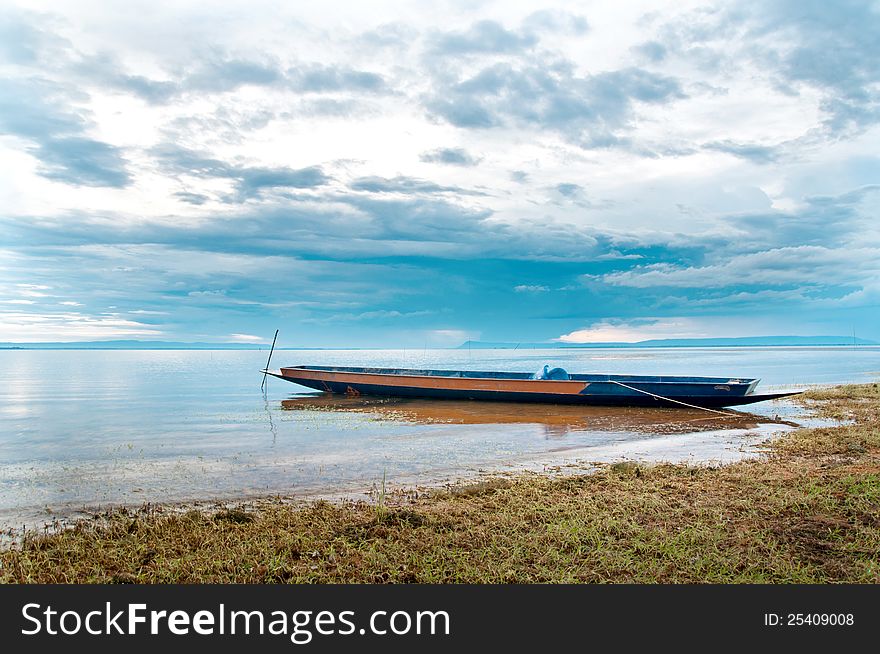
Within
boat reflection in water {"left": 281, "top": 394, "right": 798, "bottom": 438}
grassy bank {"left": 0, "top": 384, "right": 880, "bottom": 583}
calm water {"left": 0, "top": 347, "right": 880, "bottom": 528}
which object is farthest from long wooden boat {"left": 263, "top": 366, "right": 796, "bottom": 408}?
grassy bank {"left": 0, "top": 384, "right": 880, "bottom": 583}

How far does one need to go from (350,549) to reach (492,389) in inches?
826

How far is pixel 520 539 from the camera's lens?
20.5 feet

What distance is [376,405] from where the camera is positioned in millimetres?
27484

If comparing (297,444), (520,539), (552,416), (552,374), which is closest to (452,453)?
(297,444)

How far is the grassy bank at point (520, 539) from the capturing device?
17.7 ft

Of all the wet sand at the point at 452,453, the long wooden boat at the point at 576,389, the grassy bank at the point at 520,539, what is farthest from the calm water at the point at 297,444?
the grassy bank at the point at 520,539

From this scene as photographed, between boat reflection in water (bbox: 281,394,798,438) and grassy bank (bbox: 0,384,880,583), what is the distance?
31.2 ft

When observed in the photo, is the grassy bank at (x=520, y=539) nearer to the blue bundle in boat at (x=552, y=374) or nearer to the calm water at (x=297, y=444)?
the calm water at (x=297, y=444)

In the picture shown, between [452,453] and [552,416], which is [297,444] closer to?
[452,453]

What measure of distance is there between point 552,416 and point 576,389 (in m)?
2.96

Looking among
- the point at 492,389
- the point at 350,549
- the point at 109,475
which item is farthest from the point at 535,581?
the point at 492,389

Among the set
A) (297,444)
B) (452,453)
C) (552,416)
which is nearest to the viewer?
(452,453)

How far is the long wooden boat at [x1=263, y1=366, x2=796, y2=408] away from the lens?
2302 cm

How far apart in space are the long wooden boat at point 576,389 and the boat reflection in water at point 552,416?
0.35 metres
